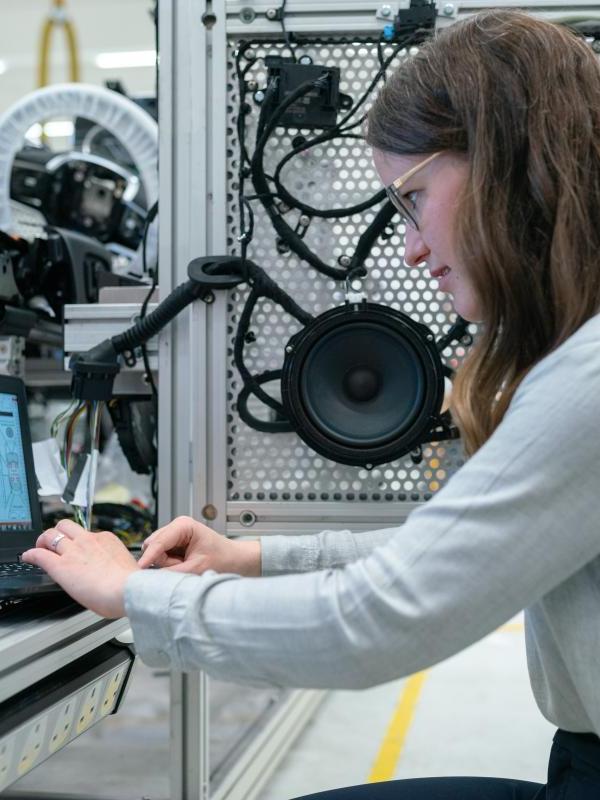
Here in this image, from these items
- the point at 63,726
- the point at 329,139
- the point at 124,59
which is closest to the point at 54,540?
the point at 63,726

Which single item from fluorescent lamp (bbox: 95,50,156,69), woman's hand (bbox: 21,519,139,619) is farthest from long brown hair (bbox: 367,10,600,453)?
fluorescent lamp (bbox: 95,50,156,69)

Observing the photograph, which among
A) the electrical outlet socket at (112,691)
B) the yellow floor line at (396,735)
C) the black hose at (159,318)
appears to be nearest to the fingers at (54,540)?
the electrical outlet socket at (112,691)

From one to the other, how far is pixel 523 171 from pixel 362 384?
0.67 metres

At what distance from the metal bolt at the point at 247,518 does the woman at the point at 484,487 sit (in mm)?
439

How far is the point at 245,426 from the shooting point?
161 cm

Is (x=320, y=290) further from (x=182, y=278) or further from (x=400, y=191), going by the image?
(x=400, y=191)

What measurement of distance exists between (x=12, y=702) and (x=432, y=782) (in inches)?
21.2

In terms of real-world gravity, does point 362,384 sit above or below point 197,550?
above

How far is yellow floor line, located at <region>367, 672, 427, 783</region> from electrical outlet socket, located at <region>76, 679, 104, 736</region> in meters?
1.32

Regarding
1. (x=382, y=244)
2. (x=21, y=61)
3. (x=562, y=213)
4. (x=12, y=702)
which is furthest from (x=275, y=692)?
(x=21, y=61)

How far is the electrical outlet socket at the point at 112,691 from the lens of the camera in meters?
1.25

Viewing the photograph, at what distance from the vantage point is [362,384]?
1520 mm

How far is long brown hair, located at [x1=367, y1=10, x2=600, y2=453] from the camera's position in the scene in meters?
0.86

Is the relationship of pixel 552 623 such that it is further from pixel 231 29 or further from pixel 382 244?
pixel 231 29
